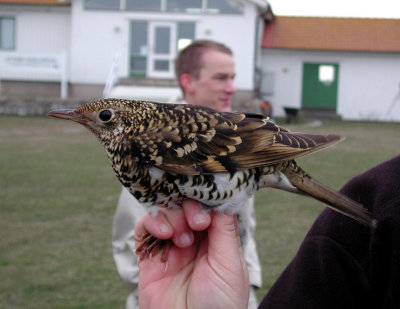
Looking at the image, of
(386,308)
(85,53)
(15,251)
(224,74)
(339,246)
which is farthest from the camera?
(85,53)

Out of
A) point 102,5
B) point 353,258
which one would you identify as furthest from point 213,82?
point 102,5

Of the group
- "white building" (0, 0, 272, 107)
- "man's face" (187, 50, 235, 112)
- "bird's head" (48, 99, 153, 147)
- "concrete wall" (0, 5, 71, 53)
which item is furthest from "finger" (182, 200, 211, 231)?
"concrete wall" (0, 5, 71, 53)

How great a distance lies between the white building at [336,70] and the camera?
88.1 ft

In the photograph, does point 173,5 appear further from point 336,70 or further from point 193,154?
point 193,154

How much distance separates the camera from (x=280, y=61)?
27219 millimetres

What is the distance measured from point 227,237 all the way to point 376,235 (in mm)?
586

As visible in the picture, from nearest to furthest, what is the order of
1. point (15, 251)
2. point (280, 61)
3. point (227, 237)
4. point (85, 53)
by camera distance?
point (227, 237) → point (15, 251) → point (85, 53) → point (280, 61)

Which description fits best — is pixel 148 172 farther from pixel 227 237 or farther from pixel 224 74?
pixel 224 74

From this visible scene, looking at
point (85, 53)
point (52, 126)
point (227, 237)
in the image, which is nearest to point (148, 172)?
point (227, 237)

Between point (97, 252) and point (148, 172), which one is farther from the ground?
point (148, 172)

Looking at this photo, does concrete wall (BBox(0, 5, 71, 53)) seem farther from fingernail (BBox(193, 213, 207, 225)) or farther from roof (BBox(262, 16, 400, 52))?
fingernail (BBox(193, 213, 207, 225))

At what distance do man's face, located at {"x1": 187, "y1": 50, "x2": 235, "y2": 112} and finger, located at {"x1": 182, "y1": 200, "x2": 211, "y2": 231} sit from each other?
2500mm

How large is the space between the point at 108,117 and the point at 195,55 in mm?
2721

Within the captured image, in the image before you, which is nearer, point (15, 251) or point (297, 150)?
point (297, 150)
